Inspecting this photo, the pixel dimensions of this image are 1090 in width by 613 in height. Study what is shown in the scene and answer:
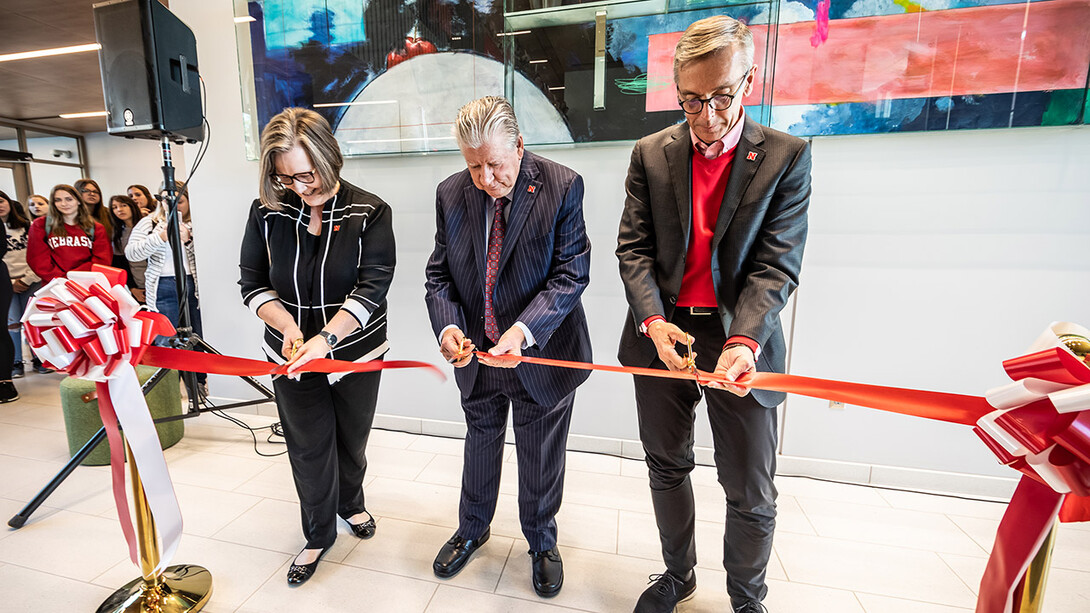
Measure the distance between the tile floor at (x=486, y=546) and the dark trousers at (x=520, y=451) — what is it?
0.75 ft

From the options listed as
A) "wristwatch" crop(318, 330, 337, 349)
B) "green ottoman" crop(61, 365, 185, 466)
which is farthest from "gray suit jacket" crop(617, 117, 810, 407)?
"green ottoman" crop(61, 365, 185, 466)

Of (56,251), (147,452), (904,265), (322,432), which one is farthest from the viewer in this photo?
(56,251)

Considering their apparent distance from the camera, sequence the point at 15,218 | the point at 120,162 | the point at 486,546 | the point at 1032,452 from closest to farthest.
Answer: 1. the point at 1032,452
2. the point at 486,546
3. the point at 15,218
4. the point at 120,162

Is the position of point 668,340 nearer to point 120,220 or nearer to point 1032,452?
point 1032,452

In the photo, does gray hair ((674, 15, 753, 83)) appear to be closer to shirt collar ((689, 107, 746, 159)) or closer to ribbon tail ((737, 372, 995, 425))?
shirt collar ((689, 107, 746, 159))

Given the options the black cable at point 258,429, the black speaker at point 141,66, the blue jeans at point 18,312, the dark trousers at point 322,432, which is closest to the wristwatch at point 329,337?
the dark trousers at point 322,432

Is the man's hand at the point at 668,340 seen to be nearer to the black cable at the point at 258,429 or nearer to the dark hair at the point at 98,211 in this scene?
the black cable at the point at 258,429

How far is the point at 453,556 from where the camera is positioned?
1.87 m

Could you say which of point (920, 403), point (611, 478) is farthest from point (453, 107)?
point (920, 403)

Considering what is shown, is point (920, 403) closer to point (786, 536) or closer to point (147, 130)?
point (786, 536)

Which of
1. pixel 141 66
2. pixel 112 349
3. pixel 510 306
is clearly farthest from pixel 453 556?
pixel 141 66

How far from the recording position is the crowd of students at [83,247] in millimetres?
3516

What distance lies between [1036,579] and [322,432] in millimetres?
1937

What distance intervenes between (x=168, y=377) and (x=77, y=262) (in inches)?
80.5
